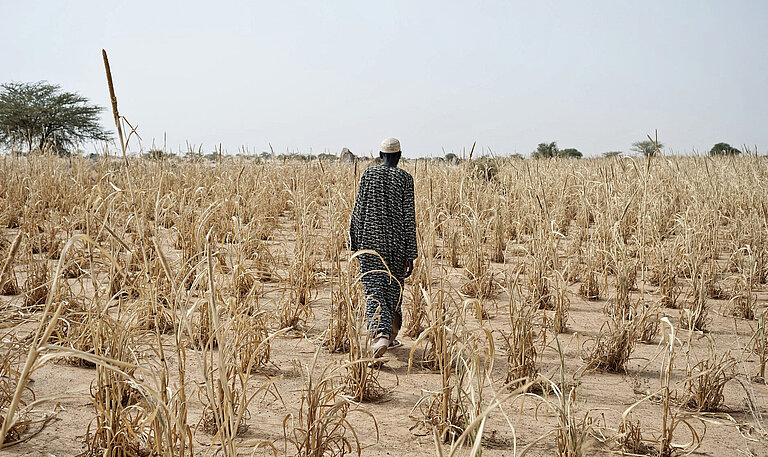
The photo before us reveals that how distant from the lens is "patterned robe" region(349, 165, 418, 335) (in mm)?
3414

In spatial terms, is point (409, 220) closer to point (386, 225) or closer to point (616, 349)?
point (386, 225)

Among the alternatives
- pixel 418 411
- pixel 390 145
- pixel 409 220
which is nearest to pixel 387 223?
pixel 409 220

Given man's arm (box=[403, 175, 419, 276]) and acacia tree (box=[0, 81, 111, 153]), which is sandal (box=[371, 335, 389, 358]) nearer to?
man's arm (box=[403, 175, 419, 276])

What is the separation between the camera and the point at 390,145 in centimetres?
346

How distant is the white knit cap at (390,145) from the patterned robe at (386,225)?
114 mm

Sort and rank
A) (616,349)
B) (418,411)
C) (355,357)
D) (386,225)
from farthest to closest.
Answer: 1. (386,225)
2. (616,349)
3. (355,357)
4. (418,411)

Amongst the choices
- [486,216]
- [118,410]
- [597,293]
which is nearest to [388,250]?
[118,410]

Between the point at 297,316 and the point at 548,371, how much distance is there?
1.71m

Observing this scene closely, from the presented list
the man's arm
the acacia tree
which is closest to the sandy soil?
the man's arm

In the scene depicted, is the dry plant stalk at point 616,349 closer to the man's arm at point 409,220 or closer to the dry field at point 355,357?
the dry field at point 355,357

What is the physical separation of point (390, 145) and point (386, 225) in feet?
1.72

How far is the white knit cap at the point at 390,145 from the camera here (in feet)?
11.4

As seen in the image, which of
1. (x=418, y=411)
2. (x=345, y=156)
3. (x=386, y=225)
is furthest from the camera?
(x=345, y=156)

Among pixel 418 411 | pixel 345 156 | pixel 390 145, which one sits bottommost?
pixel 418 411
